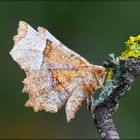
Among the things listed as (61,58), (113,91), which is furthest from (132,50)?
(61,58)

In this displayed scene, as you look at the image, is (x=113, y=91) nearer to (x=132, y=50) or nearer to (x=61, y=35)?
(x=132, y=50)

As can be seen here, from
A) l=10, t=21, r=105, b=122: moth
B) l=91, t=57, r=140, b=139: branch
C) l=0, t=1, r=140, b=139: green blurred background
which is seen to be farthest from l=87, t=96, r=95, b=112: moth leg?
l=0, t=1, r=140, b=139: green blurred background

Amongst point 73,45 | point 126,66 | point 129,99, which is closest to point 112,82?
point 126,66

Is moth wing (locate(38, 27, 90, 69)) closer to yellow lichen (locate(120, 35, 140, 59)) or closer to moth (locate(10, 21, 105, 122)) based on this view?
moth (locate(10, 21, 105, 122))

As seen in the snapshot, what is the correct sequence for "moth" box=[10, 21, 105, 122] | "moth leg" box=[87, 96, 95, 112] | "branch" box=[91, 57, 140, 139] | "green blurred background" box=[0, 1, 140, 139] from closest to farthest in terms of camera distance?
1. "branch" box=[91, 57, 140, 139]
2. "moth leg" box=[87, 96, 95, 112]
3. "moth" box=[10, 21, 105, 122]
4. "green blurred background" box=[0, 1, 140, 139]

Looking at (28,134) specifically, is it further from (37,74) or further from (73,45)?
(37,74)
